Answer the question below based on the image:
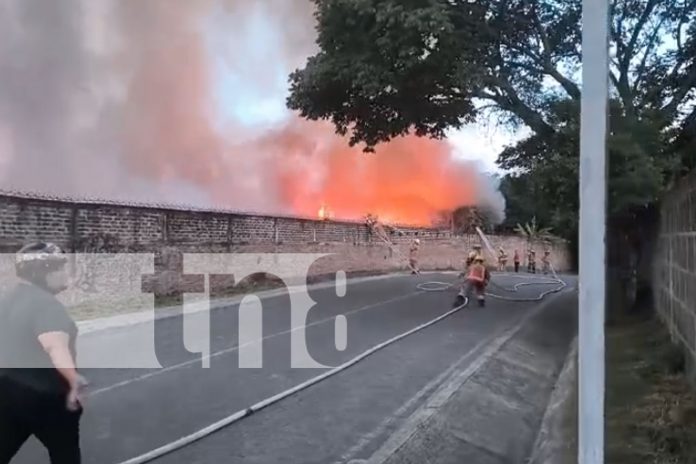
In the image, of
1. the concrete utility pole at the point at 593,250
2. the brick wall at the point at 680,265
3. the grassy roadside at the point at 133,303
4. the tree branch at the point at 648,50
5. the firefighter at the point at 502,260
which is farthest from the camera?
the firefighter at the point at 502,260

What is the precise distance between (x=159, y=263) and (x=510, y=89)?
7069mm

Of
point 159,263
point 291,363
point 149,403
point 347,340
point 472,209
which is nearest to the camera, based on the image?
point 149,403

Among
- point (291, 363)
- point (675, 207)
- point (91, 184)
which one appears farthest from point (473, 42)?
point (91, 184)

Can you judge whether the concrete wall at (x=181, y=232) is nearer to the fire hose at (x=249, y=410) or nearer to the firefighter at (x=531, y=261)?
the fire hose at (x=249, y=410)

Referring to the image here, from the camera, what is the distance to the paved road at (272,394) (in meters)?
4.73

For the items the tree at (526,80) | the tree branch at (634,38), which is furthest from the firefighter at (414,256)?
the tree branch at (634,38)

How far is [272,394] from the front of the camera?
244 inches

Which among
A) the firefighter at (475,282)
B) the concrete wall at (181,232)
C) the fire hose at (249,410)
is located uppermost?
the concrete wall at (181,232)

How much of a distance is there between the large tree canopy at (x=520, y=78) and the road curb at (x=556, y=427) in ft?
9.99

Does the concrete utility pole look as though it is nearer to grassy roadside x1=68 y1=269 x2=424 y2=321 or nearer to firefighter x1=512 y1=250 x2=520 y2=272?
grassy roadside x1=68 y1=269 x2=424 y2=321

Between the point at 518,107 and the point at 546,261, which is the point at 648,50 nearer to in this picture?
the point at 518,107

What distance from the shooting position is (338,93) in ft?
41.2

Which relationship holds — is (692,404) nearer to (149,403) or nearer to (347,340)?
(149,403)

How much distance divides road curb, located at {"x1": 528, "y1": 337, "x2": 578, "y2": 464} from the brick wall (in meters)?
1.04
